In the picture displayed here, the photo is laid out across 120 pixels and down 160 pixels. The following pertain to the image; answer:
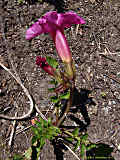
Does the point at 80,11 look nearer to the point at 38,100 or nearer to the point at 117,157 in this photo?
the point at 38,100

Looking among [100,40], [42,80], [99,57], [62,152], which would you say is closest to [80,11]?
[100,40]

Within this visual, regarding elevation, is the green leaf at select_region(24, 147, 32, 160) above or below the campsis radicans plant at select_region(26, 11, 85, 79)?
below

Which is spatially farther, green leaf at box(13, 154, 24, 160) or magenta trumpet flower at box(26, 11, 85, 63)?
green leaf at box(13, 154, 24, 160)

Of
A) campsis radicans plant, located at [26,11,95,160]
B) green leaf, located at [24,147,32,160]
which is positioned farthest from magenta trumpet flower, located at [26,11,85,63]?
green leaf, located at [24,147,32,160]

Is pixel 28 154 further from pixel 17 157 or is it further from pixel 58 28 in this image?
pixel 58 28

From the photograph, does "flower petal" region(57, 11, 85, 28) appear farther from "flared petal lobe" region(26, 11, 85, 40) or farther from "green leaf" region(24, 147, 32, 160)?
"green leaf" region(24, 147, 32, 160)

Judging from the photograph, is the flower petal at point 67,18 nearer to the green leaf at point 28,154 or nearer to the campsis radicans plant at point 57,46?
the campsis radicans plant at point 57,46

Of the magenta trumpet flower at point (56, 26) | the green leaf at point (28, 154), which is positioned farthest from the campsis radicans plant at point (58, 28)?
the green leaf at point (28, 154)

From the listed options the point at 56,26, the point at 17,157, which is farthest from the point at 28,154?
the point at 56,26
